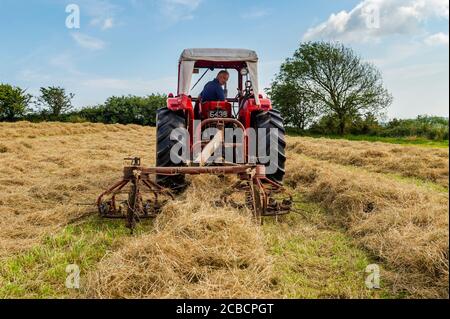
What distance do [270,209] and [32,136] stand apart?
13831 millimetres

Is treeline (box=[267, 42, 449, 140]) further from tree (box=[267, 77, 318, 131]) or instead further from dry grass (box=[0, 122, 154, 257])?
dry grass (box=[0, 122, 154, 257])

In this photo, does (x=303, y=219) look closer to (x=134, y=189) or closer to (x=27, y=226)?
(x=134, y=189)

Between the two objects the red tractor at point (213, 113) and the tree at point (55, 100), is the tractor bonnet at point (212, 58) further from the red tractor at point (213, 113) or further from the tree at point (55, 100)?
the tree at point (55, 100)

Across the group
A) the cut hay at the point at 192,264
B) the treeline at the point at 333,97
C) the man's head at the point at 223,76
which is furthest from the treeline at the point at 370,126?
the cut hay at the point at 192,264

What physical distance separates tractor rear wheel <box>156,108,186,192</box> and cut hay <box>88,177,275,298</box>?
1.64 m

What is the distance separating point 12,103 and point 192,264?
2885 centimetres

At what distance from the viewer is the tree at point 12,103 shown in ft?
88.6

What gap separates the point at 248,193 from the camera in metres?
4.20

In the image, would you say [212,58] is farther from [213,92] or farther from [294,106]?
[294,106]

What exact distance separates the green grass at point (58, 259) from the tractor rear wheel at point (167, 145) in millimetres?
1119

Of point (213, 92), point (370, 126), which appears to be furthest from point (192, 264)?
point (370, 126)
